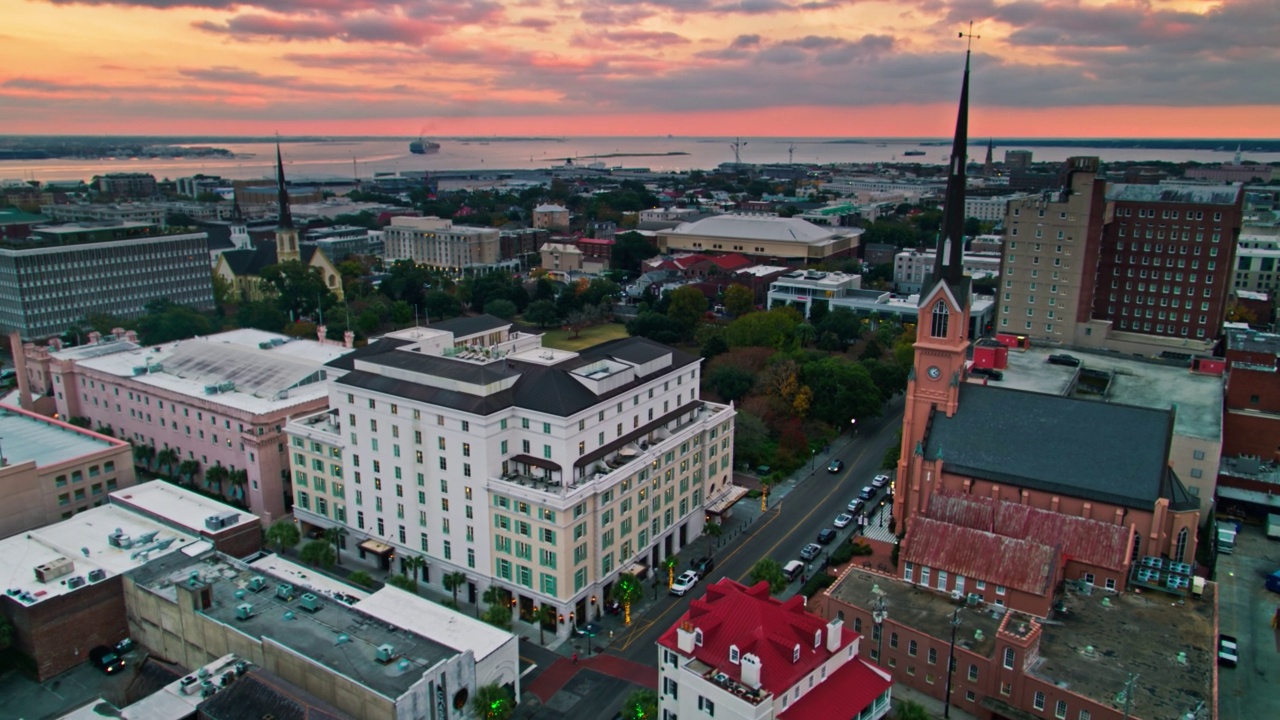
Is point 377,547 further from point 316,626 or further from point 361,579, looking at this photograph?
point 316,626

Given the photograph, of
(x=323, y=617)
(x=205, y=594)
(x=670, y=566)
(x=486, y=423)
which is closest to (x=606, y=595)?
(x=670, y=566)

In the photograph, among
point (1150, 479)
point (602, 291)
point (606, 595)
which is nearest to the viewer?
point (1150, 479)

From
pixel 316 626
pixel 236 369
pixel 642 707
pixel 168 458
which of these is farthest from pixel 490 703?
pixel 236 369

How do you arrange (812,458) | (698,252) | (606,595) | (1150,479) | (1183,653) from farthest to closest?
(698,252)
(812,458)
(606,595)
(1150,479)
(1183,653)

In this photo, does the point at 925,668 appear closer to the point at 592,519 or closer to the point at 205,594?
the point at 592,519

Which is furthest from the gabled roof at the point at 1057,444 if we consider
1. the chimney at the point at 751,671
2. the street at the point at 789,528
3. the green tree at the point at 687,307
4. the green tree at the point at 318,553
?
the green tree at the point at 687,307
